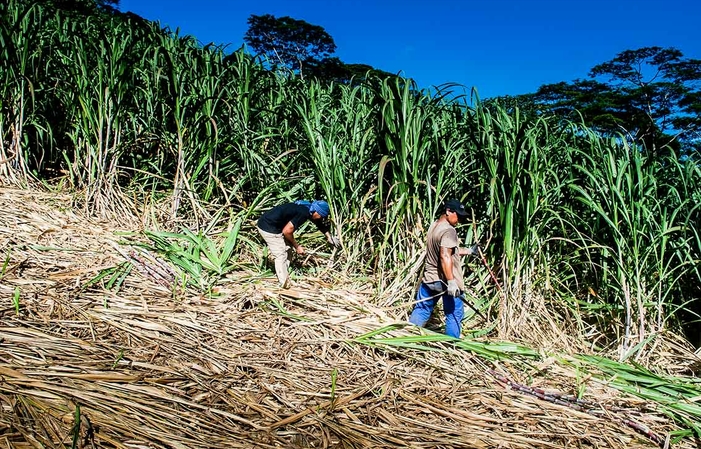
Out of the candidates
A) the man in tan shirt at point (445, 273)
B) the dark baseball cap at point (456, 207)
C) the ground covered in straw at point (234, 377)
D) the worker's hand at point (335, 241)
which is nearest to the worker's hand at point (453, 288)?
the man in tan shirt at point (445, 273)

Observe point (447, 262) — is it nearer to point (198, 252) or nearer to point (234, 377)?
point (234, 377)

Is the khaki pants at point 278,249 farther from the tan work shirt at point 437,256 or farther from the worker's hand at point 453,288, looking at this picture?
the worker's hand at point 453,288

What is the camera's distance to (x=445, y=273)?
11.0 ft

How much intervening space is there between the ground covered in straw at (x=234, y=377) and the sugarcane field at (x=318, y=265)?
1 centimetres

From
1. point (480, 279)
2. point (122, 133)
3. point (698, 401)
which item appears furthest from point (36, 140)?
point (698, 401)

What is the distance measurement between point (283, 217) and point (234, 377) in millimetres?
1596

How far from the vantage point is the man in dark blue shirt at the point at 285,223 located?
3.82 m

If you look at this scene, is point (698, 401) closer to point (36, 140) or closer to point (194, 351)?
point (194, 351)

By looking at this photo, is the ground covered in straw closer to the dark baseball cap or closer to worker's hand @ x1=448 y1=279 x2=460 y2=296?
worker's hand @ x1=448 y1=279 x2=460 y2=296

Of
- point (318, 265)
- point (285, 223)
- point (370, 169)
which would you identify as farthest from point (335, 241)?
point (370, 169)

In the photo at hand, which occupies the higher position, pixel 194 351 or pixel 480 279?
pixel 480 279

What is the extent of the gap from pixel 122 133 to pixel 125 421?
3124 millimetres

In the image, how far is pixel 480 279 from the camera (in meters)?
3.73

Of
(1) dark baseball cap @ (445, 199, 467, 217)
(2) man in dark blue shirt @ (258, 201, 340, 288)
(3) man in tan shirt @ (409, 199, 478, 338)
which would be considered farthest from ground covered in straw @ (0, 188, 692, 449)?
(1) dark baseball cap @ (445, 199, 467, 217)
